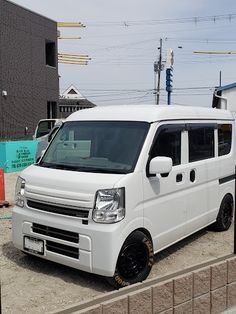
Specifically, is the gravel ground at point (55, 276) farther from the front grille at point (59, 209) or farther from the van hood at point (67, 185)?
the van hood at point (67, 185)

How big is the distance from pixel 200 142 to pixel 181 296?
2682 mm

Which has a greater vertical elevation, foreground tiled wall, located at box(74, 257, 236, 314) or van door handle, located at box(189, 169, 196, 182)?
van door handle, located at box(189, 169, 196, 182)

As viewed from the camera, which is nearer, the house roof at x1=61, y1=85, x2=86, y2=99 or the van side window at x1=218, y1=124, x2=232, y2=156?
the van side window at x1=218, y1=124, x2=232, y2=156

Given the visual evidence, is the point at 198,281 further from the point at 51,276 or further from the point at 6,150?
the point at 6,150

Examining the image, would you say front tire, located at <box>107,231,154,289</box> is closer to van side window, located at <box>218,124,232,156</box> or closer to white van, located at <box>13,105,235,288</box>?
white van, located at <box>13,105,235,288</box>

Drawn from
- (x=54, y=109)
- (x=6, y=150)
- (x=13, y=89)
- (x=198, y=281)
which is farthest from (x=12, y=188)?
(x=54, y=109)

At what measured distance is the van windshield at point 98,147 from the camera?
4.47m

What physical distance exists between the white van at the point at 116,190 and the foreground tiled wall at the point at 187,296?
80 centimetres

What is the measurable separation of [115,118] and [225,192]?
243cm

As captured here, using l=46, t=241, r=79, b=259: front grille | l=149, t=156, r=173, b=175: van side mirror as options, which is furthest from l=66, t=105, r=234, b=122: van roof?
l=46, t=241, r=79, b=259: front grille

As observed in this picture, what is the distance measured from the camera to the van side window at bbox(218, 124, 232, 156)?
248 inches

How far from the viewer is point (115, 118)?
4.91m

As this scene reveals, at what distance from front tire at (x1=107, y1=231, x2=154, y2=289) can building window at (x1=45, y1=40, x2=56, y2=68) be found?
2478cm

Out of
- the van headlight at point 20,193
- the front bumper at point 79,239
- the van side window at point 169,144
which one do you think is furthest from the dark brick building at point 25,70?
the front bumper at point 79,239
